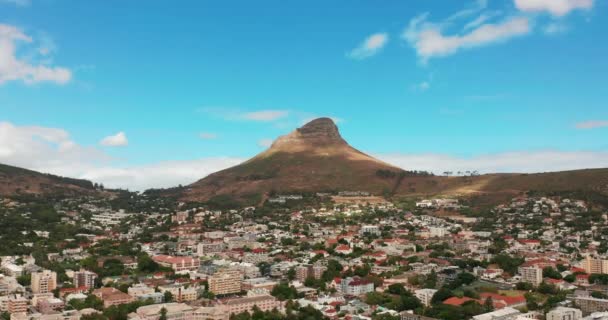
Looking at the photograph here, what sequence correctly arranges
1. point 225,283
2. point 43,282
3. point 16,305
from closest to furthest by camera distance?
point 16,305 → point 43,282 → point 225,283

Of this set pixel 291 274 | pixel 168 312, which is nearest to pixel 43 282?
pixel 168 312

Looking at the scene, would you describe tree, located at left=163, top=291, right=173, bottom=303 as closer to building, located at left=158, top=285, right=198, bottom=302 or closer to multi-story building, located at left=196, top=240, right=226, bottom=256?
building, located at left=158, top=285, right=198, bottom=302

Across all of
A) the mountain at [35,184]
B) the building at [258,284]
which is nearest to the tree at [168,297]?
the building at [258,284]

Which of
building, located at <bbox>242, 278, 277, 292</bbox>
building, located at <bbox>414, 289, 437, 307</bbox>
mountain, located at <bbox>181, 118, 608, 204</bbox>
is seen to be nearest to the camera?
building, located at <bbox>414, 289, 437, 307</bbox>

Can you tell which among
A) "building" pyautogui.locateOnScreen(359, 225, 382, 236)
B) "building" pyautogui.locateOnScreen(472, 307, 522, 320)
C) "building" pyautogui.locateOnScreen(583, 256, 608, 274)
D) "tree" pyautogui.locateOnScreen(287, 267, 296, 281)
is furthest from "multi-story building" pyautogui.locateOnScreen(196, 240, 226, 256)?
"building" pyautogui.locateOnScreen(583, 256, 608, 274)

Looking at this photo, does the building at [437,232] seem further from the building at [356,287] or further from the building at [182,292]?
the building at [182,292]

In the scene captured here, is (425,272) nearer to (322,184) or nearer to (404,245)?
(404,245)

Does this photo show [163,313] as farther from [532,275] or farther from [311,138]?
[311,138]
